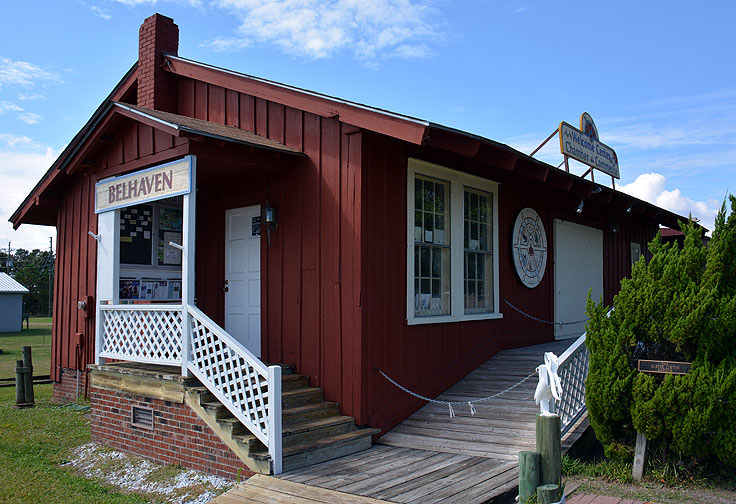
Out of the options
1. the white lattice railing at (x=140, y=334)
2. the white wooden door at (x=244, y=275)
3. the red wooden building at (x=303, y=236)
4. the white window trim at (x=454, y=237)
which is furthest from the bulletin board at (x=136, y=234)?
the white window trim at (x=454, y=237)

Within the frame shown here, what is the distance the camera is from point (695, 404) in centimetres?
543

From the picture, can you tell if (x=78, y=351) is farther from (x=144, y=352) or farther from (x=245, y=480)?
(x=245, y=480)

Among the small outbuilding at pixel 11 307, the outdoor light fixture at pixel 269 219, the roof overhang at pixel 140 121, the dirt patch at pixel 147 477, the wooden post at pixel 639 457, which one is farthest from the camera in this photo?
the small outbuilding at pixel 11 307

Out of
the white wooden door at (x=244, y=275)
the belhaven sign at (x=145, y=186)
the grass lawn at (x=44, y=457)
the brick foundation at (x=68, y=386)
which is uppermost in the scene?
the belhaven sign at (x=145, y=186)

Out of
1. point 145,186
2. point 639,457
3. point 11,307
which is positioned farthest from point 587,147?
point 11,307

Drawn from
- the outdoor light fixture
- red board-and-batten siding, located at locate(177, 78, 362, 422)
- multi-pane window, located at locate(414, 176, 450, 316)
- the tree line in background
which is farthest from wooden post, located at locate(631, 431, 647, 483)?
the tree line in background

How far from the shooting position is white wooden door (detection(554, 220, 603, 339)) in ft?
36.3

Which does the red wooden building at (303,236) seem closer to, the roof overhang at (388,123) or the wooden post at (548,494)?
the roof overhang at (388,123)

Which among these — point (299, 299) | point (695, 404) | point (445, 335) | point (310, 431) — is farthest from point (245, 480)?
point (695, 404)

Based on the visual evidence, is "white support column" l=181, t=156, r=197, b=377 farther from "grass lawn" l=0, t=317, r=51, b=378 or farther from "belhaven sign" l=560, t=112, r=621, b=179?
"grass lawn" l=0, t=317, r=51, b=378

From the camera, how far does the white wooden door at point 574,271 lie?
36.3ft

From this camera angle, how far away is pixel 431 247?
8.13 metres

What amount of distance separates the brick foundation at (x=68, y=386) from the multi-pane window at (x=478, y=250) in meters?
6.60

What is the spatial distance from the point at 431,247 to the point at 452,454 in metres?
2.72
